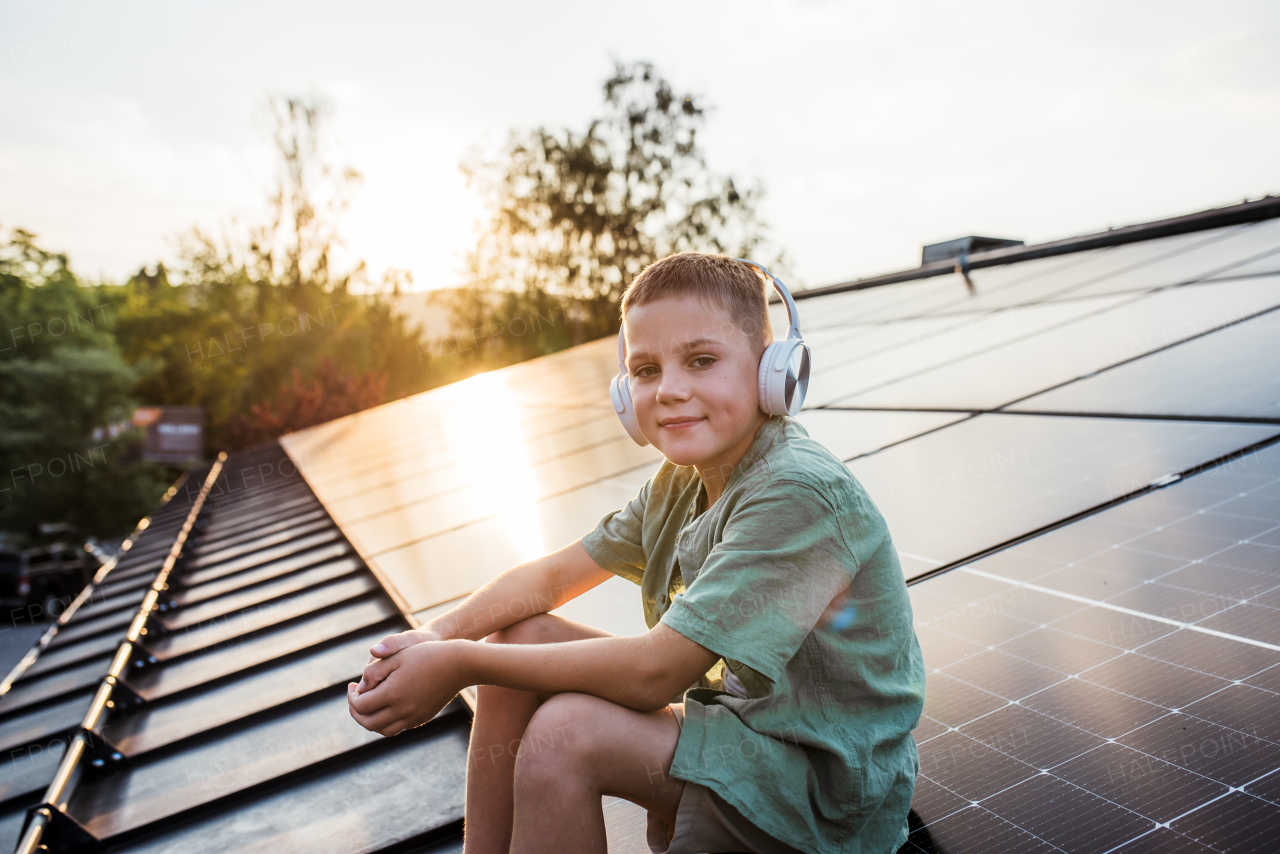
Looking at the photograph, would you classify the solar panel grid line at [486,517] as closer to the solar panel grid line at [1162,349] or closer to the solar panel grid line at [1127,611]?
the solar panel grid line at [1162,349]

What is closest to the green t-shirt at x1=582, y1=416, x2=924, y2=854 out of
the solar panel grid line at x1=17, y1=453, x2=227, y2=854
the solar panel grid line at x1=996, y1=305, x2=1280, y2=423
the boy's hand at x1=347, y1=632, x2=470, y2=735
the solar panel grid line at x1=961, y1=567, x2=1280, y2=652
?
the boy's hand at x1=347, y1=632, x2=470, y2=735

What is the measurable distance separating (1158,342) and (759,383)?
3.57 meters

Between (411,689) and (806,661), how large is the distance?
778 millimetres

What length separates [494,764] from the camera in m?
1.78

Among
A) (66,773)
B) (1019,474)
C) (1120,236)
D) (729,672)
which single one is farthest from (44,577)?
(729,672)

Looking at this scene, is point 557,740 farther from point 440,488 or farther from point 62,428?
point 62,428

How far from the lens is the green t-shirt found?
1.44 meters

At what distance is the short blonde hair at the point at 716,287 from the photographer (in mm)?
1721

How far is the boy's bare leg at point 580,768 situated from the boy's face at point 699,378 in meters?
0.52

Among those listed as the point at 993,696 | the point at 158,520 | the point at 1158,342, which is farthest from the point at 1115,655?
the point at 158,520

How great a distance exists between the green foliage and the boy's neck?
37055mm

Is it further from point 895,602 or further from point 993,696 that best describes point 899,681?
point 993,696

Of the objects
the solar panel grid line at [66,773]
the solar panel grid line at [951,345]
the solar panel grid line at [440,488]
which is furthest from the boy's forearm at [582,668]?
the solar panel grid line at [440,488]

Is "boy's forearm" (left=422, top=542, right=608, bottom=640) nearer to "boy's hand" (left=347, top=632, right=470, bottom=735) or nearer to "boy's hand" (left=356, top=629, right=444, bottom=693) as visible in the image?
"boy's hand" (left=356, top=629, right=444, bottom=693)
